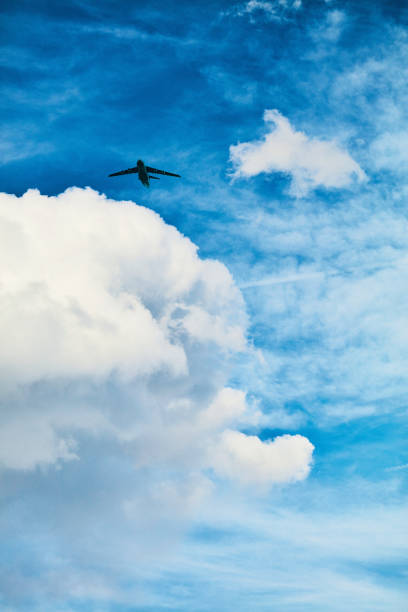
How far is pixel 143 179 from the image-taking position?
392 ft

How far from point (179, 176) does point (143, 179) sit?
10617mm

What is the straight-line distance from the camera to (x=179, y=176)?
119 metres
